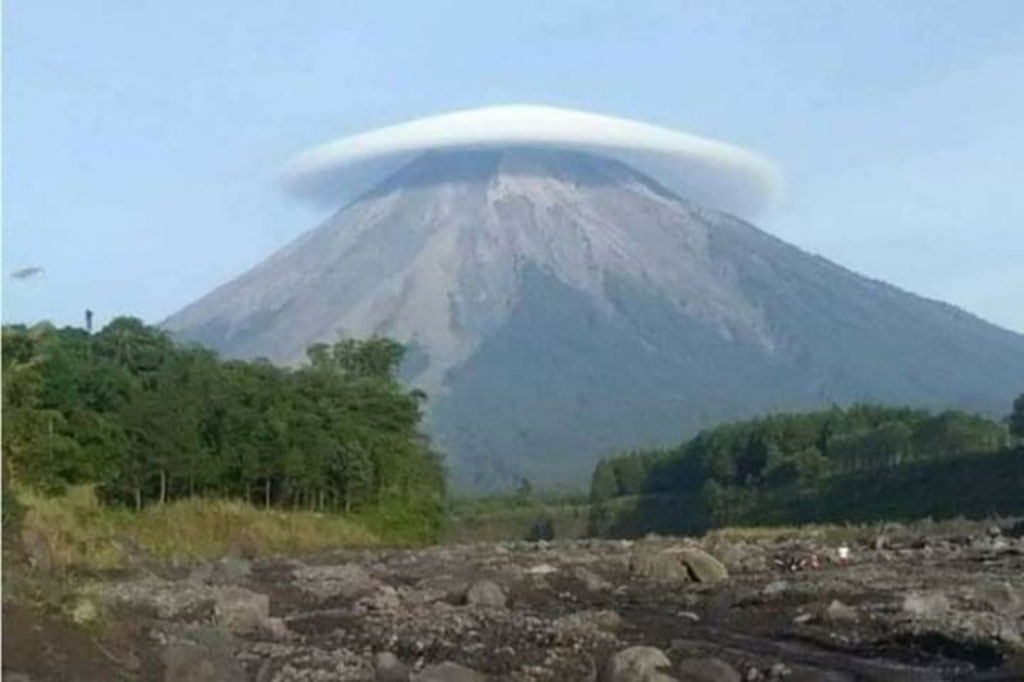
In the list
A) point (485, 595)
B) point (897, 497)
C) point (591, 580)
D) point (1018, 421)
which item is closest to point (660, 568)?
point (591, 580)

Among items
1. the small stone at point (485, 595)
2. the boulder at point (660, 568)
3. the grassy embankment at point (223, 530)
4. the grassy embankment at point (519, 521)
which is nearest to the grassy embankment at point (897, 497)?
the grassy embankment at point (519, 521)

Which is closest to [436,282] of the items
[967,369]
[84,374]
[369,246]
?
[369,246]

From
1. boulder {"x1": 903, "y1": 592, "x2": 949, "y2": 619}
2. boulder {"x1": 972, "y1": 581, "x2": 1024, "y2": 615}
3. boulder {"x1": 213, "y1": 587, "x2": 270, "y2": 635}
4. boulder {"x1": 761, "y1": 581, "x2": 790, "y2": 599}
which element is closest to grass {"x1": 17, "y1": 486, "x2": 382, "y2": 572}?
boulder {"x1": 213, "y1": 587, "x2": 270, "y2": 635}

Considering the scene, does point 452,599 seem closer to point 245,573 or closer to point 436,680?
point 245,573

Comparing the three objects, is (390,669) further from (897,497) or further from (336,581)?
(897,497)

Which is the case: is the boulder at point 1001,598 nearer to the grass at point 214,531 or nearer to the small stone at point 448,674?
the small stone at point 448,674

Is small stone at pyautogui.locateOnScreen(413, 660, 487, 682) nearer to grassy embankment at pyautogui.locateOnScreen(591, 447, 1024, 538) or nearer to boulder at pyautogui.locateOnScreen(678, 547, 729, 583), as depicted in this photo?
boulder at pyautogui.locateOnScreen(678, 547, 729, 583)
